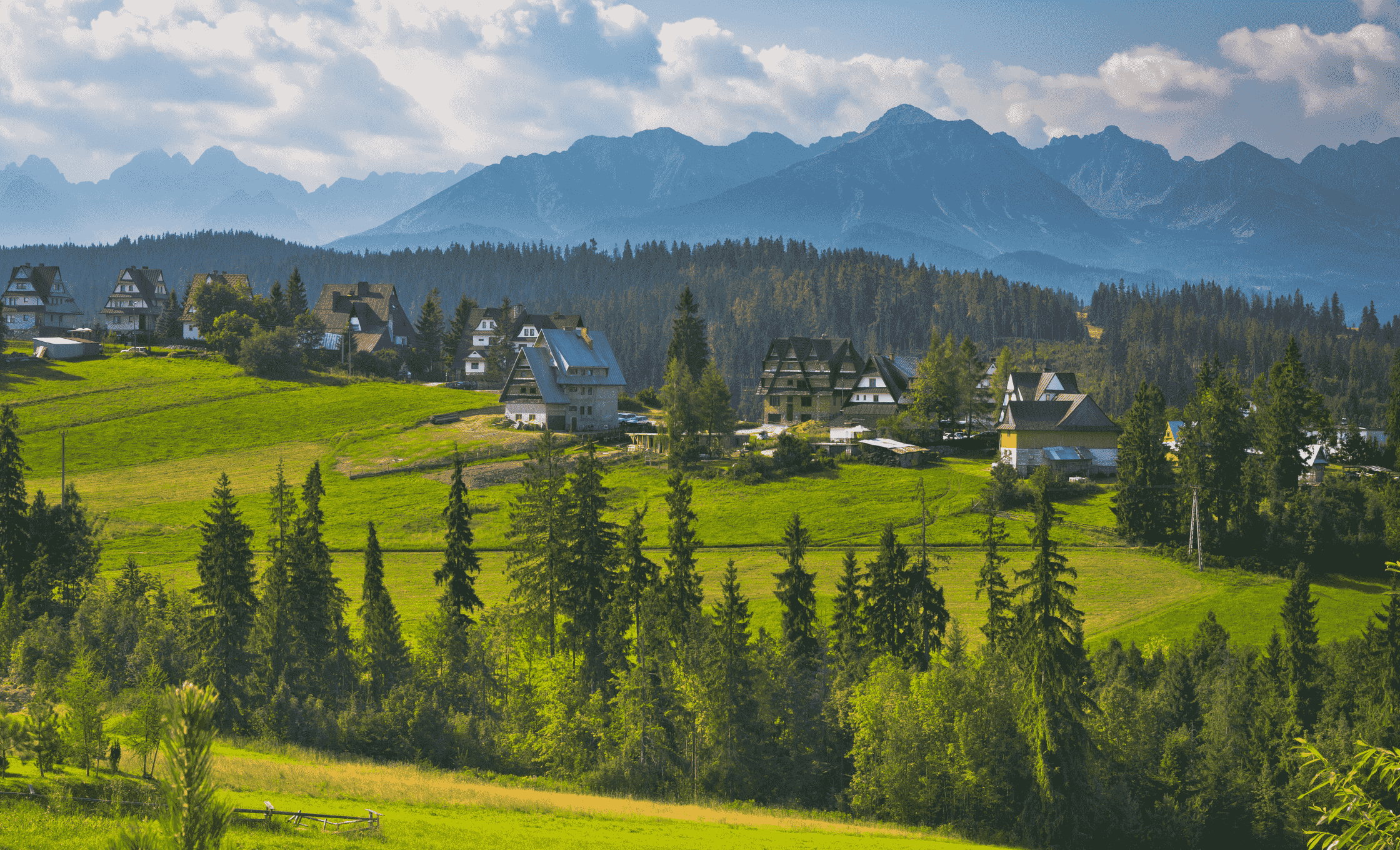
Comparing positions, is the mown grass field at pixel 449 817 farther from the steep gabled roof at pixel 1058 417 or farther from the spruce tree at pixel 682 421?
the steep gabled roof at pixel 1058 417

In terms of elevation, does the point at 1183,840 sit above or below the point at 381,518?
below

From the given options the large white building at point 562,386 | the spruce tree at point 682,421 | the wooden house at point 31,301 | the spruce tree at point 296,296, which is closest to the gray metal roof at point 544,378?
the large white building at point 562,386

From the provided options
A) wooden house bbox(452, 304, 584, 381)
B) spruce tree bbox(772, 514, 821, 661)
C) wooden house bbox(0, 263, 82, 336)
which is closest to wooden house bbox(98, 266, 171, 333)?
wooden house bbox(0, 263, 82, 336)

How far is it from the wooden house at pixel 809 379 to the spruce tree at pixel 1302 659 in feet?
224

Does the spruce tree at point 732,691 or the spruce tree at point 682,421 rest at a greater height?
the spruce tree at point 682,421

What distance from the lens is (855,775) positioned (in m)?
41.2

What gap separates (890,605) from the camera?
154 ft

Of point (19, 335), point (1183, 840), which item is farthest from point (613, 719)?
point (19, 335)

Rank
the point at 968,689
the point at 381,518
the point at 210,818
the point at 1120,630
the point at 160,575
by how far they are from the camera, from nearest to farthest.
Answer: the point at 210,818 < the point at 968,689 < the point at 1120,630 < the point at 160,575 < the point at 381,518

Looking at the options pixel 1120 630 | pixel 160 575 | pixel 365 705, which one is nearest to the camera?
pixel 365 705

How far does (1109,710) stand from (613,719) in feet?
71.2

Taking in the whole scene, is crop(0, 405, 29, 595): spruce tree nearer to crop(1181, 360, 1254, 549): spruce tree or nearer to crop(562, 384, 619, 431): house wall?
crop(562, 384, 619, 431): house wall

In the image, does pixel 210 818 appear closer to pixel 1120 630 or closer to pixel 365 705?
pixel 365 705

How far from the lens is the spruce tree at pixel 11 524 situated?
167 ft
